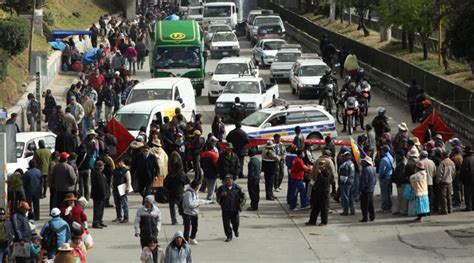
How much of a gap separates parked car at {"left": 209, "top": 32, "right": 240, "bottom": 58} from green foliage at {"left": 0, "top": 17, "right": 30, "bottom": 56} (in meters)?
18.2

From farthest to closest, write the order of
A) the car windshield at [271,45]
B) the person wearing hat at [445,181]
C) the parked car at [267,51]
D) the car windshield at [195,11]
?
the car windshield at [195,11], the car windshield at [271,45], the parked car at [267,51], the person wearing hat at [445,181]

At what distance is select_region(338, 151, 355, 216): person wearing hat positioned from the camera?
26156mm

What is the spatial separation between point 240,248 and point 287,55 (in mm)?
28616

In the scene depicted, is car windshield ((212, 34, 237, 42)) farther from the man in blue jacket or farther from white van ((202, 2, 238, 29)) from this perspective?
the man in blue jacket

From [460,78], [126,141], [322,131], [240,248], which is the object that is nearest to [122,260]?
[240,248]

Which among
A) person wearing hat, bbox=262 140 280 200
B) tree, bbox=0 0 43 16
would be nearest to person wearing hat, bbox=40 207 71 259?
person wearing hat, bbox=262 140 280 200

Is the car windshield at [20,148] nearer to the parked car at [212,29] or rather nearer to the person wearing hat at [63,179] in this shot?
the person wearing hat at [63,179]

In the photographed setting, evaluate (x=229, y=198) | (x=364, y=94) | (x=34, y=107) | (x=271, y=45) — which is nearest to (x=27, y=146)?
(x=229, y=198)

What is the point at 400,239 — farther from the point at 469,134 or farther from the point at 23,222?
the point at 469,134

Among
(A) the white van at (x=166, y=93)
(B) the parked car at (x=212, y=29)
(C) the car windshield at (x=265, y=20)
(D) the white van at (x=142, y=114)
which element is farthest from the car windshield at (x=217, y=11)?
(D) the white van at (x=142, y=114)

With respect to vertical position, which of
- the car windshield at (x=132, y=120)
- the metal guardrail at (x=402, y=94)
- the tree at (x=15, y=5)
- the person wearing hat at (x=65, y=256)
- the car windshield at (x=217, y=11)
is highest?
the tree at (x=15, y=5)

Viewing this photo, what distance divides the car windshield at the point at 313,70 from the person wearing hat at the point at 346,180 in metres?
19.8

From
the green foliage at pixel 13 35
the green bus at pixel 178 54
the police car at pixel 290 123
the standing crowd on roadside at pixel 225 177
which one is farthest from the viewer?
the green bus at pixel 178 54

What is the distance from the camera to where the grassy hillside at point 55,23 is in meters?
42.0
